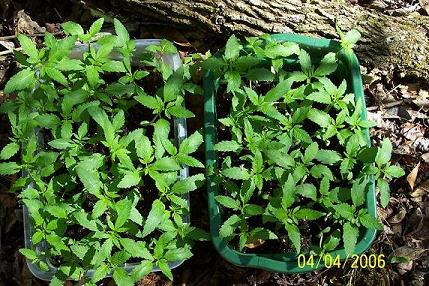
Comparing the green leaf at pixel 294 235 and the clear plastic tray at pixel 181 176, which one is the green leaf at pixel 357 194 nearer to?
the green leaf at pixel 294 235

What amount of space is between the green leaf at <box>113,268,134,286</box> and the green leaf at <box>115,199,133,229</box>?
173mm

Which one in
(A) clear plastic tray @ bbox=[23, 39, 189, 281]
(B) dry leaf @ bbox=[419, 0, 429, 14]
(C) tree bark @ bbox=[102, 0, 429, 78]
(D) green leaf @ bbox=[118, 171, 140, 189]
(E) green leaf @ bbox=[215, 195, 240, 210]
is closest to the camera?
(D) green leaf @ bbox=[118, 171, 140, 189]

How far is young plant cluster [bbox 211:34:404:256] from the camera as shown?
2199 mm

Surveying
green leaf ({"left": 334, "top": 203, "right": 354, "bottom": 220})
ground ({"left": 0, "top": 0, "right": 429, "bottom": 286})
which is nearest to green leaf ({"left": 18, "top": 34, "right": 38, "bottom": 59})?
ground ({"left": 0, "top": 0, "right": 429, "bottom": 286})

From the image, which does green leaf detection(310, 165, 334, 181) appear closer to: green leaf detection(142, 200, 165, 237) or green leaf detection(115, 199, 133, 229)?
green leaf detection(142, 200, 165, 237)

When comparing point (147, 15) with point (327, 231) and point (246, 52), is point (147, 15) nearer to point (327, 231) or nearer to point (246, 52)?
→ point (246, 52)

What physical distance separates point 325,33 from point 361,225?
2.81 ft

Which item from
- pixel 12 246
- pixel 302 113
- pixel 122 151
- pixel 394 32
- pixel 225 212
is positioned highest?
pixel 394 32

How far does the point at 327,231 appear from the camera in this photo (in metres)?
2.38

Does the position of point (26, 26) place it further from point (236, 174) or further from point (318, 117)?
point (318, 117)

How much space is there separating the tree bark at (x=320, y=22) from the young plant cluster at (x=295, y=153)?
21 cm

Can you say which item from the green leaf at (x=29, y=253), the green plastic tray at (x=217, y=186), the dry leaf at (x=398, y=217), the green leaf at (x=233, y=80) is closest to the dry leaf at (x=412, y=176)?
the dry leaf at (x=398, y=217)

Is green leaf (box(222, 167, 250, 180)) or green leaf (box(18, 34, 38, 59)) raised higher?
green leaf (box(18, 34, 38, 59))

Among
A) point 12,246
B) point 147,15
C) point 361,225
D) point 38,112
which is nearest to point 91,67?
point 38,112
